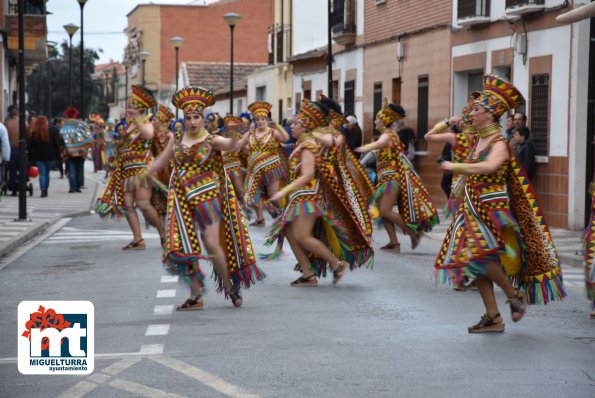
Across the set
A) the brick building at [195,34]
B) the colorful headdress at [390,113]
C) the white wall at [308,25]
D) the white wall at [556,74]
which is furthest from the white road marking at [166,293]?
the brick building at [195,34]

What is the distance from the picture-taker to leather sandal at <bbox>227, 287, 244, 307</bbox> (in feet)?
33.8

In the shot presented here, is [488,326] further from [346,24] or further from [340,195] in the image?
[346,24]

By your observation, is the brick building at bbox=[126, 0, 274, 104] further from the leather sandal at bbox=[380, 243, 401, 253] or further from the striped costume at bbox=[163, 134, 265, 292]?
the striped costume at bbox=[163, 134, 265, 292]

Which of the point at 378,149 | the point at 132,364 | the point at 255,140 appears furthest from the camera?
the point at 255,140

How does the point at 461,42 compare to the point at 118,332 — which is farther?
the point at 461,42

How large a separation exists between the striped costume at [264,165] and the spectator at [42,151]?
9978 mm

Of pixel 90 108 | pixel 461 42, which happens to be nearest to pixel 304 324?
pixel 461 42

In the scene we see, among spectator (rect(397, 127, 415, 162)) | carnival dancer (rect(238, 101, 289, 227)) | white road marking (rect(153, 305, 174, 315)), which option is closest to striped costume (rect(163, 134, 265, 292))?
white road marking (rect(153, 305, 174, 315))

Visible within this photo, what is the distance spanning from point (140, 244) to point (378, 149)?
3.36m

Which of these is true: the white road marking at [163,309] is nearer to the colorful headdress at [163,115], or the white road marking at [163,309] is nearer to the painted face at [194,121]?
the painted face at [194,121]

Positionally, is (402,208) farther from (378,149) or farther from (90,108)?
(90,108)

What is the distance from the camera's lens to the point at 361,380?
7105mm

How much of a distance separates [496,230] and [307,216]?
10.4ft

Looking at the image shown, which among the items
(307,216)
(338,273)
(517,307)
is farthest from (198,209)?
(517,307)
